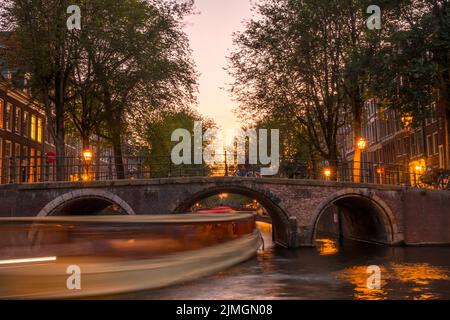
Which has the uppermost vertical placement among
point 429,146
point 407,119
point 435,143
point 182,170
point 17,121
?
point 17,121

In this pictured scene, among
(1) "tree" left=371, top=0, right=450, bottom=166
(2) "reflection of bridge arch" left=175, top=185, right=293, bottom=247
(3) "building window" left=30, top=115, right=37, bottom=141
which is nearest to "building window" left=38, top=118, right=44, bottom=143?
(3) "building window" left=30, top=115, right=37, bottom=141

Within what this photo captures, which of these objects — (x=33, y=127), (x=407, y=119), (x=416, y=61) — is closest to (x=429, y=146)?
(x=407, y=119)

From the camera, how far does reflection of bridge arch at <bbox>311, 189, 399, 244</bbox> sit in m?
26.3

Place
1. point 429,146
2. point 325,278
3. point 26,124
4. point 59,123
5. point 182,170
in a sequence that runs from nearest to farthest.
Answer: point 325,278 < point 59,123 < point 182,170 < point 26,124 < point 429,146

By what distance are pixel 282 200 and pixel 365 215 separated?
6.35 m

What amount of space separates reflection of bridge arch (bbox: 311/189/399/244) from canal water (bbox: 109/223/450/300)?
2.60m

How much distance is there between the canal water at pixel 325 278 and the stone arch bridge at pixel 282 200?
2485mm

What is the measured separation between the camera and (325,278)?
52.4 feet

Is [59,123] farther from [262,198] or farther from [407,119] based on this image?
[407,119]

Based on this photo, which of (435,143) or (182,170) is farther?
(435,143)

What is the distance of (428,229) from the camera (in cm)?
2650

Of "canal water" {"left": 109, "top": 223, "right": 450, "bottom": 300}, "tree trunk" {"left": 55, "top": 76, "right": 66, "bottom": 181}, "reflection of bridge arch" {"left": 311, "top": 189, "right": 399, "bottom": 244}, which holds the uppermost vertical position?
"tree trunk" {"left": 55, "top": 76, "right": 66, "bottom": 181}

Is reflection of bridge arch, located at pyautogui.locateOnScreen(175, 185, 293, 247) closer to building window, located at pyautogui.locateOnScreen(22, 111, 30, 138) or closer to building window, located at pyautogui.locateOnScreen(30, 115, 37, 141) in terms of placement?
building window, located at pyautogui.locateOnScreen(22, 111, 30, 138)

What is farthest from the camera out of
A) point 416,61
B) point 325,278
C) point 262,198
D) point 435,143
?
point 435,143
